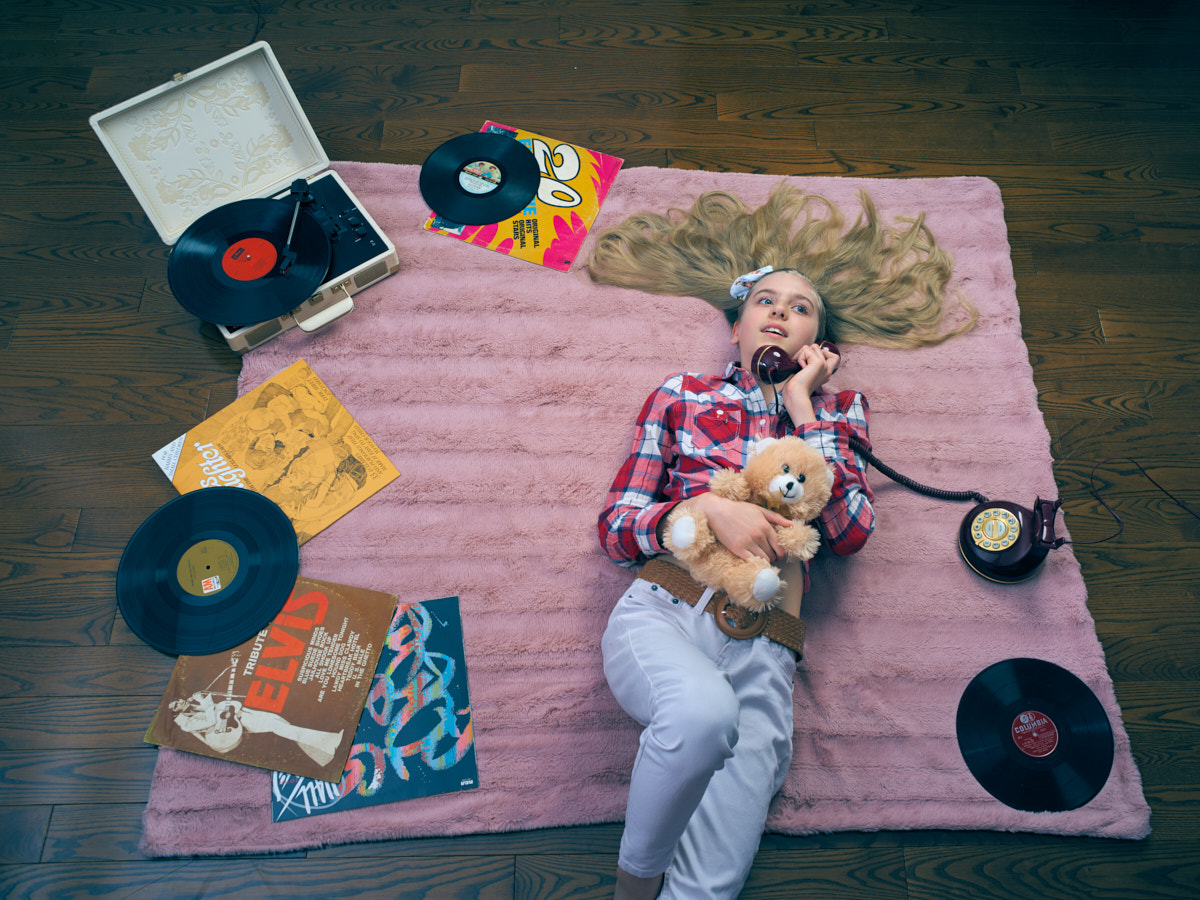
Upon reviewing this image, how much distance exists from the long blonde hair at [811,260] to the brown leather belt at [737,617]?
67cm

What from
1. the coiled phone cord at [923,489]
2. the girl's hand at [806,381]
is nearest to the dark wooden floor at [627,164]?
the coiled phone cord at [923,489]

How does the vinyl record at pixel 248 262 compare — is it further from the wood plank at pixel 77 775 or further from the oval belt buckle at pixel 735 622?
the oval belt buckle at pixel 735 622

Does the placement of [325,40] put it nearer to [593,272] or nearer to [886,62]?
[593,272]

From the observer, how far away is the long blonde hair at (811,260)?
1653 millimetres

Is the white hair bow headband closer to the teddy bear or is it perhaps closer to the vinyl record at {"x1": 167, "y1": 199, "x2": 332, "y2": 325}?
the teddy bear

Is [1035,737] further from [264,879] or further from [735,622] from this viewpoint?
[264,879]

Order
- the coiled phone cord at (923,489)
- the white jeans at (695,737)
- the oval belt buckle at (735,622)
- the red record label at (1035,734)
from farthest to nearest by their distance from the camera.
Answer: the coiled phone cord at (923,489) < the red record label at (1035,734) < the oval belt buckle at (735,622) < the white jeans at (695,737)

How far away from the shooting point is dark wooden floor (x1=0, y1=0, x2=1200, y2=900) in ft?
4.24

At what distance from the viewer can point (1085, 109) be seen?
6.45ft

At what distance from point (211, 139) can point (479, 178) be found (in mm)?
587

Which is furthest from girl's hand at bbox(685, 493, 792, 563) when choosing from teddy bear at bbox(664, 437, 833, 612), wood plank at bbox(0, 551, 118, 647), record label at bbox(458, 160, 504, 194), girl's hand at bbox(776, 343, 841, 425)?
wood plank at bbox(0, 551, 118, 647)

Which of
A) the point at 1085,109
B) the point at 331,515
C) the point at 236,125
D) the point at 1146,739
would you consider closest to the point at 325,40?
the point at 236,125

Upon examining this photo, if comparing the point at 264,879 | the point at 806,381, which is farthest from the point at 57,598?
the point at 806,381

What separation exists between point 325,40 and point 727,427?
1561mm
